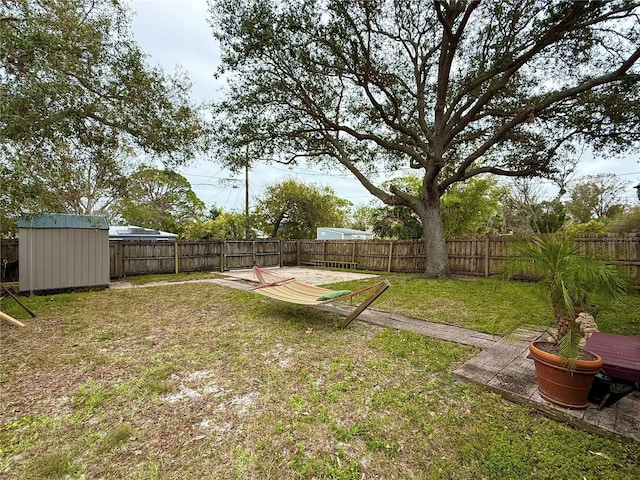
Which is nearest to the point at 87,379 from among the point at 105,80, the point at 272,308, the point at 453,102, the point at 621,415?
the point at 272,308

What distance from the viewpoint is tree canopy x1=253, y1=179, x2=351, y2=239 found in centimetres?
1698

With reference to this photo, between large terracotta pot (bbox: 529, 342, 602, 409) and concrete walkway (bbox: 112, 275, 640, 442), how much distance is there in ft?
0.19

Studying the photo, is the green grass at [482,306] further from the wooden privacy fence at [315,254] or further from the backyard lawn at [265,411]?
the wooden privacy fence at [315,254]

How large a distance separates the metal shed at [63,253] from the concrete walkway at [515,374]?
6.75 meters

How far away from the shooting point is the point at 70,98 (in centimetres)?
455

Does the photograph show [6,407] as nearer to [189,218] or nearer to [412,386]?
[412,386]

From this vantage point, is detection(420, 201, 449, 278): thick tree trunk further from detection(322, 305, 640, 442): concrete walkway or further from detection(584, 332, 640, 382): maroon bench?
detection(584, 332, 640, 382): maroon bench

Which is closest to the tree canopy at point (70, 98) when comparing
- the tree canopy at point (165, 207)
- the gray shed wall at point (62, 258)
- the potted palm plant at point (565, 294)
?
the gray shed wall at point (62, 258)

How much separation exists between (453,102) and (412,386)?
829cm

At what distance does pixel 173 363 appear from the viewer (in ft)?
9.78

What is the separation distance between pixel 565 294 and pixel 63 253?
29.6 feet

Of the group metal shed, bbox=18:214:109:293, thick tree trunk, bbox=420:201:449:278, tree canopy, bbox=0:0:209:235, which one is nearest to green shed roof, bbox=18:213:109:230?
metal shed, bbox=18:214:109:293

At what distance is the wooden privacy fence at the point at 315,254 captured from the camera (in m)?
7.24

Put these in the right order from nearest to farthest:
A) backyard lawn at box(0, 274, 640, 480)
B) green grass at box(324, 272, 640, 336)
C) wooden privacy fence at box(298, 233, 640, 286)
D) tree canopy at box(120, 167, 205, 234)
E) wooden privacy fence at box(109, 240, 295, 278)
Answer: backyard lawn at box(0, 274, 640, 480), green grass at box(324, 272, 640, 336), wooden privacy fence at box(298, 233, 640, 286), wooden privacy fence at box(109, 240, 295, 278), tree canopy at box(120, 167, 205, 234)
